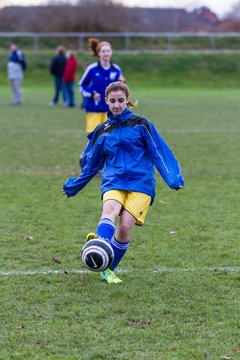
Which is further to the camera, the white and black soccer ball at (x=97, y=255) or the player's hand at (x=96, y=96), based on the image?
the player's hand at (x=96, y=96)

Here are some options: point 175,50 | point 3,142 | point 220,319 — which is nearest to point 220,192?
point 220,319

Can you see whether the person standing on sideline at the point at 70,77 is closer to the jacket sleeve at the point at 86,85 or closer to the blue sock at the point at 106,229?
the jacket sleeve at the point at 86,85

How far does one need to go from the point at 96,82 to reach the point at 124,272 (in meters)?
5.29

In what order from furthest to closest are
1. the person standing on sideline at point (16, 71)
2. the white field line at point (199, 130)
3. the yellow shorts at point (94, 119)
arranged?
1. the person standing on sideline at point (16, 71)
2. the white field line at point (199, 130)
3. the yellow shorts at point (94, 119)

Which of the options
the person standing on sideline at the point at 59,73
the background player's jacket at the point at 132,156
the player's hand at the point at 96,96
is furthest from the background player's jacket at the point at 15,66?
the background player's jacket at the point at 132,156

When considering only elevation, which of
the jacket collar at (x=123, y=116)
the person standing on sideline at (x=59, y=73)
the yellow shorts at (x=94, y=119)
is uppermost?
the jacket collar at (x=123, y=116)

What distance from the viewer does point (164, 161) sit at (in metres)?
6.34

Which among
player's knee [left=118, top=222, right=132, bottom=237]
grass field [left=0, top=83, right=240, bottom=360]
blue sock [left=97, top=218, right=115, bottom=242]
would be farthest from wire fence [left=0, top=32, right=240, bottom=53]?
blue sock [left=97, top=218, right=115, bottom=242]

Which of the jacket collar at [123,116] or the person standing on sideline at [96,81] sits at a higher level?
the jacket collar at [123,116]


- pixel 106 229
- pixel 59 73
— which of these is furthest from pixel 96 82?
pixel 59 73

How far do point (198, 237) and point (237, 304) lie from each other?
2291mm

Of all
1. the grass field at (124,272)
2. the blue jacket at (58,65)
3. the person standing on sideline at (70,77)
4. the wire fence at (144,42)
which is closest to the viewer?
the grass field at (124,272)

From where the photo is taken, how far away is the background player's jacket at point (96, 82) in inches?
454

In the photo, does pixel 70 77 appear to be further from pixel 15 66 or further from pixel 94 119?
pixel 94 119
